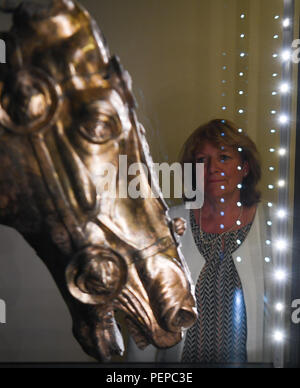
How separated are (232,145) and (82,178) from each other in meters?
0.41

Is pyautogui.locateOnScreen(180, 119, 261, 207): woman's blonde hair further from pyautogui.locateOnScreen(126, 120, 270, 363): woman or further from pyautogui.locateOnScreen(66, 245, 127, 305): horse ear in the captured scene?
pyautogui.locateOnScreen(66, 245, 127, 305): horse ear

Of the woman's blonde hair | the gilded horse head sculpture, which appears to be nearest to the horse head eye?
the gilded horse head sculpture

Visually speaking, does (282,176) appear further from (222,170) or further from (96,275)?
(96,275)

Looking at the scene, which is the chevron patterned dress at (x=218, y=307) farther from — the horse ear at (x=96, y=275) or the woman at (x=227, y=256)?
the horse ear at (x=96, y=275)

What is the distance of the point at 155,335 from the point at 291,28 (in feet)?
1.73

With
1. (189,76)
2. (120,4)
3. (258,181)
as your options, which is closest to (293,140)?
(258,181)

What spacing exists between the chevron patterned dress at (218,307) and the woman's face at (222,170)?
61 millimetres

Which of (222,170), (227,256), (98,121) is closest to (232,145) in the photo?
(222,170)

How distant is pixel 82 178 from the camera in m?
0.32

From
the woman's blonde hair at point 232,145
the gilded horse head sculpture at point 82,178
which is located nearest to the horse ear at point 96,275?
the gilded horse head sculpture at point 82,178

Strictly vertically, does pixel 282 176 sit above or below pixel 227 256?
above

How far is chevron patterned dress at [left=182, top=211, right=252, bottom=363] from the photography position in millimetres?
663

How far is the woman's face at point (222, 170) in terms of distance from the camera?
657 mm

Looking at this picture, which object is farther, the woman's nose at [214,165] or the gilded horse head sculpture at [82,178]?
the woman's nose at [214,165]
